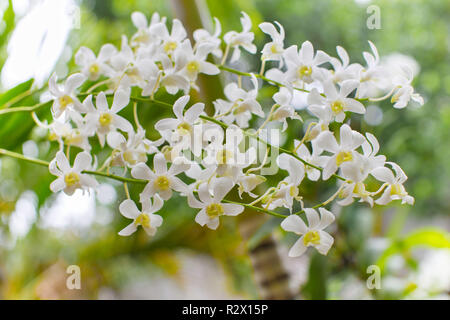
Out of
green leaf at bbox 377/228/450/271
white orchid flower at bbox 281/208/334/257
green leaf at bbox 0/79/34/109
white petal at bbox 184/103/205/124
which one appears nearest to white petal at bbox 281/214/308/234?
white orchid flower at bbox 281/208/334/257

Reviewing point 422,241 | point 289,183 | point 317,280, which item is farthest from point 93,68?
point 422,241

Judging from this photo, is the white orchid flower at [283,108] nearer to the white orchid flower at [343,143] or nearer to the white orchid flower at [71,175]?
the white orchid flower at [343,143]

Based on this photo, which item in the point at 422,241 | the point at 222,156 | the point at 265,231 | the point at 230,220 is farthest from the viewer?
the point at 230,220

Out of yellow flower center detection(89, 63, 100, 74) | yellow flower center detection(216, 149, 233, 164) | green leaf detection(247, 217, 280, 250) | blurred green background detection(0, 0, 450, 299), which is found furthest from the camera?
blurred green background detection(0, 0, 450, 299)

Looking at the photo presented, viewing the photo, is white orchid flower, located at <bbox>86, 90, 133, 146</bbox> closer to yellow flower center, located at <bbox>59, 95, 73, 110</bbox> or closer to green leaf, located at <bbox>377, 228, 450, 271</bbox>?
yellow flower center, located at <bbox>59, 95, 73, 110</bbox>

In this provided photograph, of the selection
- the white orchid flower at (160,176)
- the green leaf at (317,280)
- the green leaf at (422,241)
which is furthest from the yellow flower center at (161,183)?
the green leaf at (422,241)

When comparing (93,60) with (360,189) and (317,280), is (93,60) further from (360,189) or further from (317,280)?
(317,280)

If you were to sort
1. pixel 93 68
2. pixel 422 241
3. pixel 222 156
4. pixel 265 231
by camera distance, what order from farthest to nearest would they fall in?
pixel 422 241 → pixel 265 231 → pixel 93 68 → pixel 222 156
